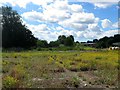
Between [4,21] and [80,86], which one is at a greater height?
[4,21]

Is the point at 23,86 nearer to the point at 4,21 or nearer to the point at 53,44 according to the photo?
the point at 4,21

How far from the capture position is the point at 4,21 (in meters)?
59.5

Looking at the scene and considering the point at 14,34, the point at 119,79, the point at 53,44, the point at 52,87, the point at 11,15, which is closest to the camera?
the point at 52,87

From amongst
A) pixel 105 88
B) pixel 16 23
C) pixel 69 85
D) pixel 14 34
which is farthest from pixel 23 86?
pixel 16 23

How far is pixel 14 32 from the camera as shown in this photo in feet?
191

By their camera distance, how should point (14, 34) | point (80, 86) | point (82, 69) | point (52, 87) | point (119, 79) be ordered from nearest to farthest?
point (52, 87) < point (80, 86) < point (119, 79) < point (82, 69) < point (14, 34)

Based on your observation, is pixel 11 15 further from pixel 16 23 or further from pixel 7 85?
pixel 7 85

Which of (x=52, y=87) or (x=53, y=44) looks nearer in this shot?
(x=52, y=87)

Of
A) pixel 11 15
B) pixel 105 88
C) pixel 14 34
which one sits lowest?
pixel 105 88

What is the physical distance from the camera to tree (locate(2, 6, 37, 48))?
2232 inches

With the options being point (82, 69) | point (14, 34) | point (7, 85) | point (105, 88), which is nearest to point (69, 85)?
point (105, 88)

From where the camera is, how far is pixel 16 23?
2422 inches

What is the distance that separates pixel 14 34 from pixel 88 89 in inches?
1937

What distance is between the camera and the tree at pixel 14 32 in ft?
186
